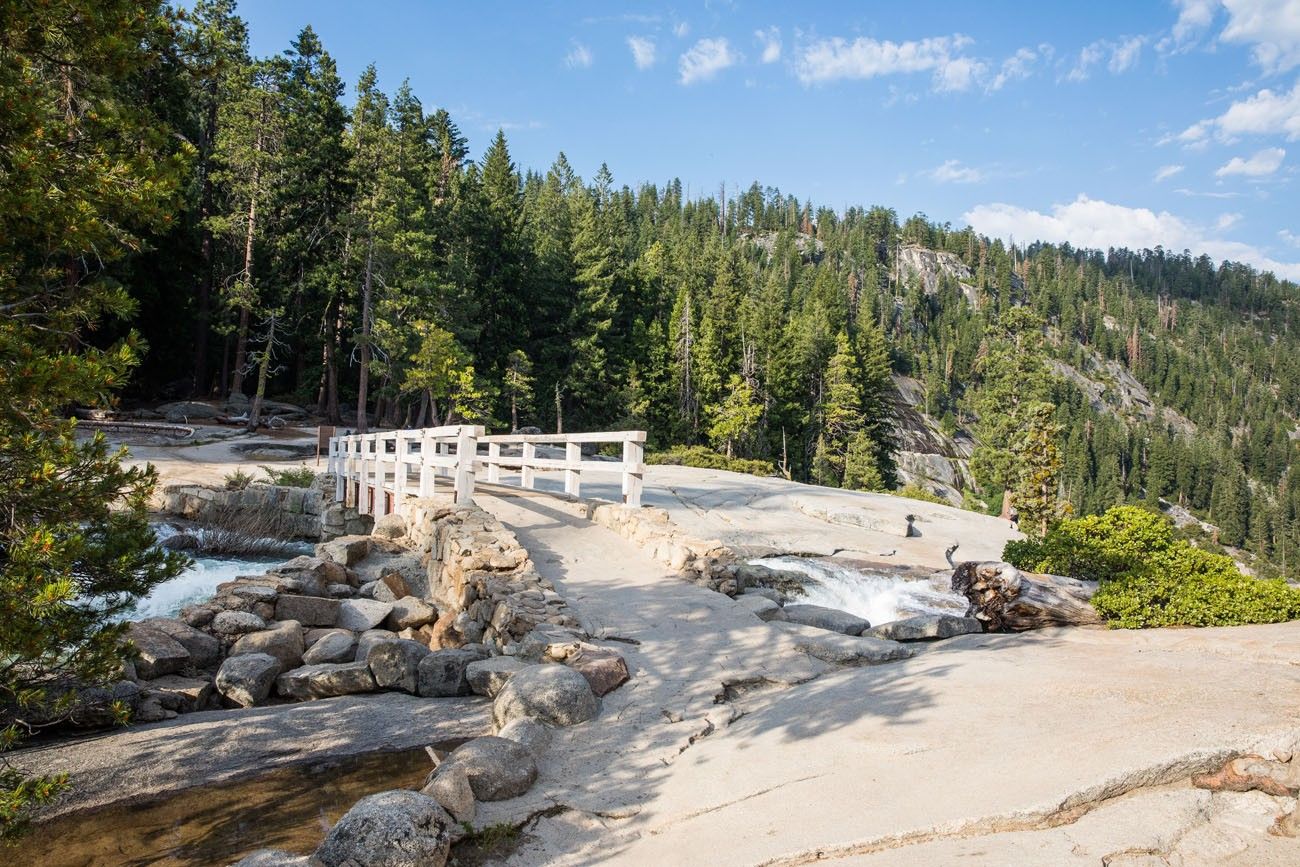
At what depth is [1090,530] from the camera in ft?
31.0

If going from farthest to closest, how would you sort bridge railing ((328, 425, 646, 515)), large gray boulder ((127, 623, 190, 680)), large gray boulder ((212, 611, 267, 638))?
bridge railing ((328, 425, 646, 515)) < large gray boulder ((212, 611, 267, 638)) < large gray boulder ((127, 623, 190, 680))

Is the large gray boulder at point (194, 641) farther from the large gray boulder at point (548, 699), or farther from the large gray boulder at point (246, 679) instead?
the large gray boulder at point (548, 699)

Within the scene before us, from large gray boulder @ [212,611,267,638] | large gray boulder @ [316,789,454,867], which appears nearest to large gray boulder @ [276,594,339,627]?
large gray boulder @ [212,611,267,638]

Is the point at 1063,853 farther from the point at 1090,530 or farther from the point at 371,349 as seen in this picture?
the point at 371,349

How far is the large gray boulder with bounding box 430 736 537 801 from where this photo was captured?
4.42m

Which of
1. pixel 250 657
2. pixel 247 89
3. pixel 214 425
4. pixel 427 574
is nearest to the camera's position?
pixel 250 657

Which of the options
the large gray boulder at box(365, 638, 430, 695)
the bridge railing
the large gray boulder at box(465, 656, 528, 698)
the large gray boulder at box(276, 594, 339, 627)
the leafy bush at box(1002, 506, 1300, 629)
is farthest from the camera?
the bridge railing

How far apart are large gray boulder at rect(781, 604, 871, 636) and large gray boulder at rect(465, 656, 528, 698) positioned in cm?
312

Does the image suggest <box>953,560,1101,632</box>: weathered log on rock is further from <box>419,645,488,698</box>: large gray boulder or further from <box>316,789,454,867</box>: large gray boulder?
<box>316,789,454,867</box>: large gray boulder

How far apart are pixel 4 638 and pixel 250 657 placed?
13.3ft

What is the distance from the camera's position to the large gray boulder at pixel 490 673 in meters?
6.52

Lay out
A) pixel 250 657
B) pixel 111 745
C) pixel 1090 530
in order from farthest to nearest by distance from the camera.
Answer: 1. pixel 1090 530
2. pixel 250 657
3. pixel 111 745

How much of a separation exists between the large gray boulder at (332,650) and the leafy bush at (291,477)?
1240cm

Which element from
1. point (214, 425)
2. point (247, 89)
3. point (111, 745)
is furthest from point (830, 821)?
point (247, 89)
